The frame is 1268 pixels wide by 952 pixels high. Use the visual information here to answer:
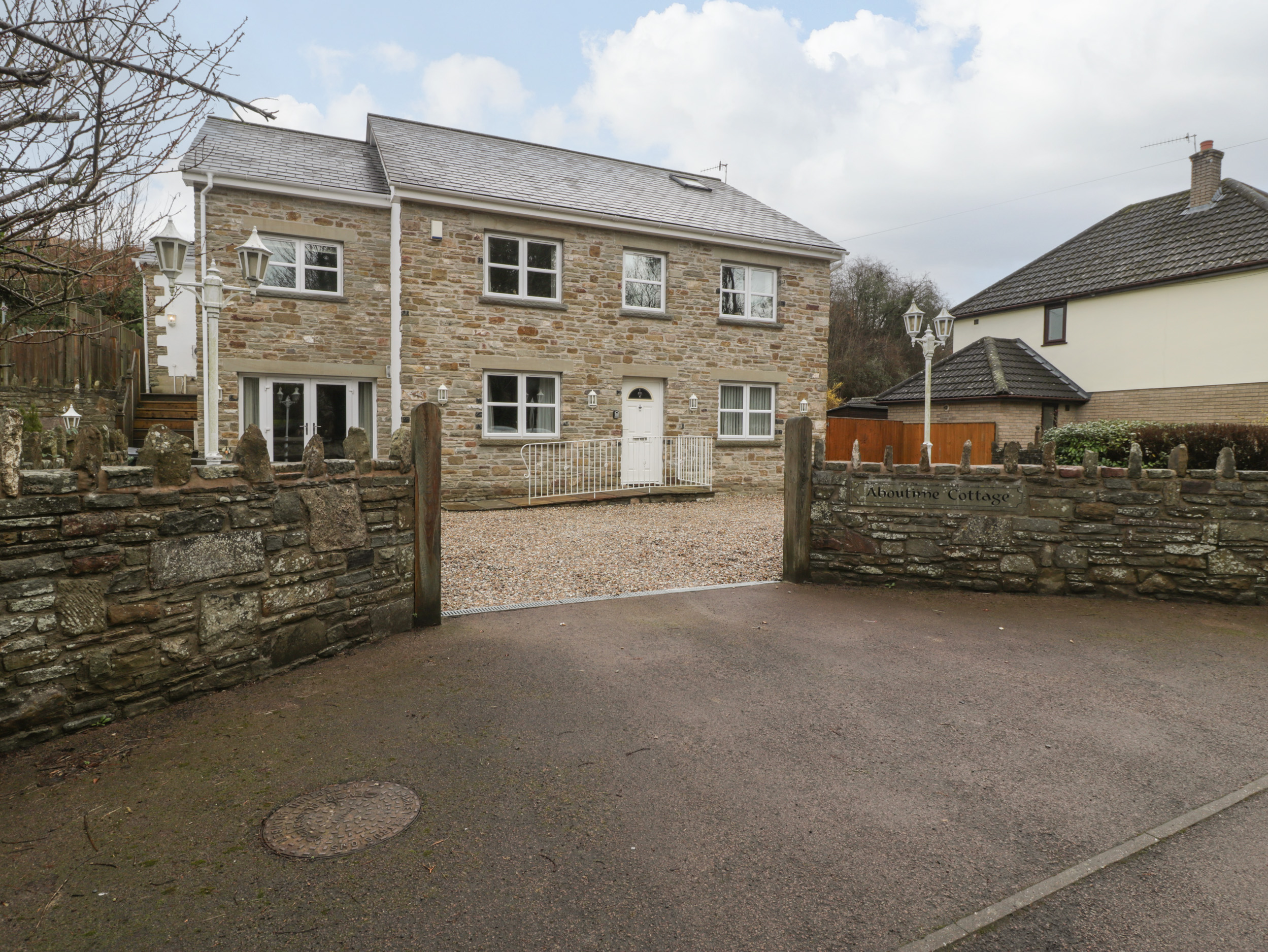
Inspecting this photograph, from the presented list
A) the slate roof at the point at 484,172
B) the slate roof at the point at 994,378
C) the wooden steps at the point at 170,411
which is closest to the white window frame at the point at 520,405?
the slate roof at the point at 484,172

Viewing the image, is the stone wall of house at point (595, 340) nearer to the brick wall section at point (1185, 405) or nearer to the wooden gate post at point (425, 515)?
the wooden gate post at point (425, 515)

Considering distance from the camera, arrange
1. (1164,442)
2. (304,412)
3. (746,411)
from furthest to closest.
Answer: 1. (746,411)
2. (304,412)
3. (1164,442)

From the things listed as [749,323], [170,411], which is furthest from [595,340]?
[170,411]

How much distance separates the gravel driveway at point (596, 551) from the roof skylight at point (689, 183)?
33.5 ft

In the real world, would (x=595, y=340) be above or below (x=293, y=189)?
below

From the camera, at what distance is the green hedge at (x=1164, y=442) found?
9.62 m

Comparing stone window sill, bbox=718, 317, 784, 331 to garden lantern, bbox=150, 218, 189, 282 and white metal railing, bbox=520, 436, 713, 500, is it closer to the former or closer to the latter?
white metal railing, bbox=520, 436, 713, 500

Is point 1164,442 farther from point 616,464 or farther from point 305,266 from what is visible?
point 305,266

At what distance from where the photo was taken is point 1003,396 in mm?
19047

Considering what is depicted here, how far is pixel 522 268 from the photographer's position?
48.2 feet

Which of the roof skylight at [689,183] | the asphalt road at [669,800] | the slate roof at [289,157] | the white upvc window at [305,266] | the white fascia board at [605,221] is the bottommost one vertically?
the asphalt road at [669,800]

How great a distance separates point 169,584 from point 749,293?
48.6 feet

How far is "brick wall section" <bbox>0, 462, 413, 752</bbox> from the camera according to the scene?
3553 millimetres

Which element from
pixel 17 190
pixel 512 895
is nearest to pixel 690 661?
pixel 512 895
